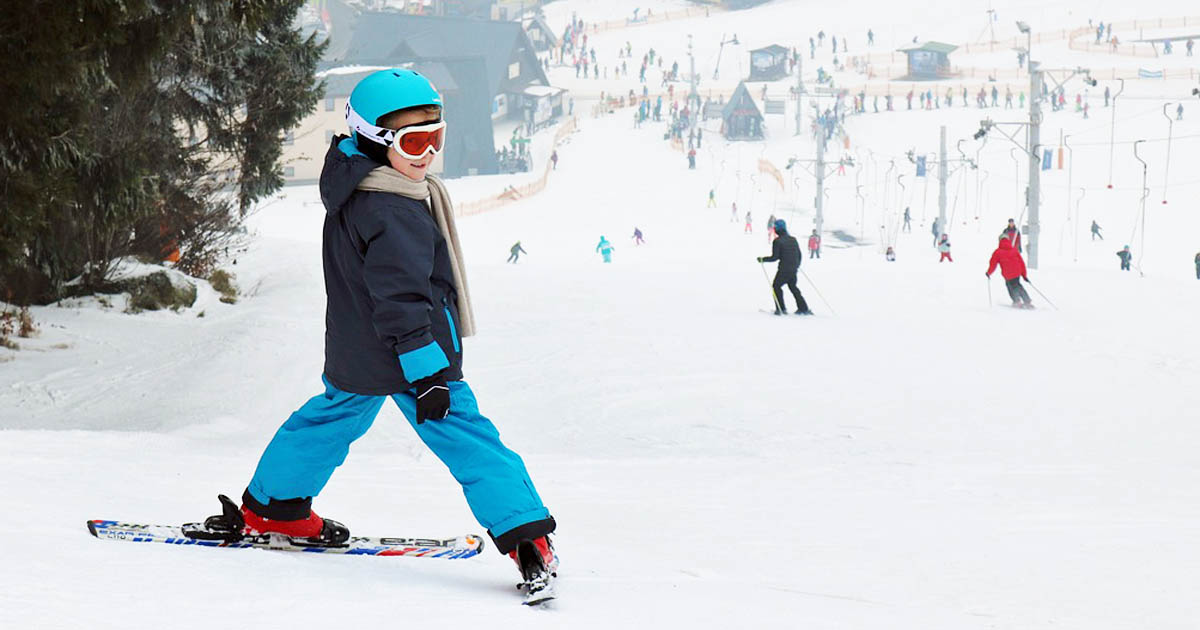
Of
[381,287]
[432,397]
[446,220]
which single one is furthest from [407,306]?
[446,220]

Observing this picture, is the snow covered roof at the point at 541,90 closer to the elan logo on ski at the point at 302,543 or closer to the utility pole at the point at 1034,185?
the utility pole at the point at 1034,185

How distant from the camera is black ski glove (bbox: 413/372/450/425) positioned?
10.2 feet

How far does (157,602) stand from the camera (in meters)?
2.70

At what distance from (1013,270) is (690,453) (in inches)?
357

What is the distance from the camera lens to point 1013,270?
51.5ft

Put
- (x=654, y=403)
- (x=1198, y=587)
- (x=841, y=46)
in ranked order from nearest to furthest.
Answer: (x=1198, y=587) < (x=654, y=403) < (x=841, y=46)

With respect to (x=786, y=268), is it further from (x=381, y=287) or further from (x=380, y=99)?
(x=381, y=287)

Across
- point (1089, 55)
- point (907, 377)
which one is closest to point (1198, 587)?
point (907, 377)

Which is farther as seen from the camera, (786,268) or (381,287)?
(786,268)

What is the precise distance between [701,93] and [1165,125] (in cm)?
3068

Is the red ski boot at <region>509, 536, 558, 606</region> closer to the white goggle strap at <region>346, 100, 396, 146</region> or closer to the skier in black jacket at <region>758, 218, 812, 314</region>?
the white goggle strap at <region>346, 100, 396, 146</region>

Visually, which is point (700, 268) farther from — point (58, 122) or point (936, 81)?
point (936, 81)

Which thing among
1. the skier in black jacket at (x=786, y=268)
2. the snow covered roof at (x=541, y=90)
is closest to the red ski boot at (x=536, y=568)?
the skier in black jacket at (x=786, y=268)

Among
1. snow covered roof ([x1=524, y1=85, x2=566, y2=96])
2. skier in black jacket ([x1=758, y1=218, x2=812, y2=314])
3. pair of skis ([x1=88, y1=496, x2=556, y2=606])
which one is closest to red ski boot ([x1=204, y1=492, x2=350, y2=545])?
pair of skis ([x1=88, y1=496, x2=556, y2=606])
